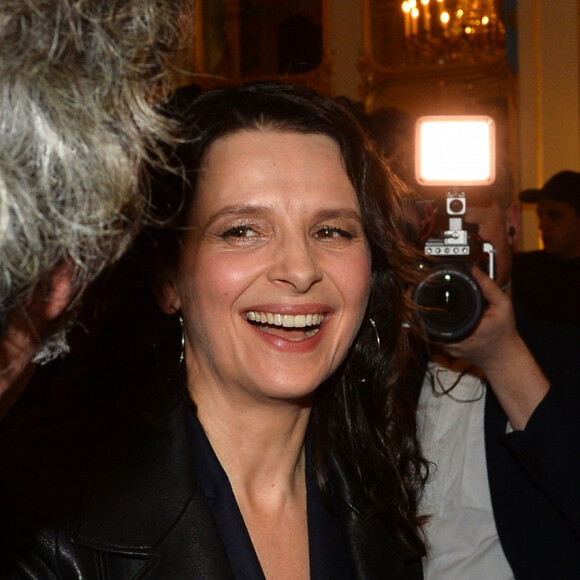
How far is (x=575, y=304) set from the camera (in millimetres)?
3328

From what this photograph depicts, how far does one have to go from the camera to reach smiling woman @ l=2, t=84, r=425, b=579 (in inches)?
52.2

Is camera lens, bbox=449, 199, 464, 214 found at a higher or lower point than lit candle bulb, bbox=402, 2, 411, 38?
lower

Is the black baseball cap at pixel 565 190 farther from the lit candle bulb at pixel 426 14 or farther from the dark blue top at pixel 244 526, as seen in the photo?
the lit candle bulb at pixel 426 14

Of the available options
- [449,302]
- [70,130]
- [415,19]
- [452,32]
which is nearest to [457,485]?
[449,302]

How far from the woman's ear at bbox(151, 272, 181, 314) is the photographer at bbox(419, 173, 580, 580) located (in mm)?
694

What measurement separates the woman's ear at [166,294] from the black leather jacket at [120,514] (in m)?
0.20

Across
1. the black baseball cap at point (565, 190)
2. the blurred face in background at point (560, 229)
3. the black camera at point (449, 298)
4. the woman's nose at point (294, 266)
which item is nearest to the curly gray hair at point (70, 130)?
the woman's nose at point (294, 266)

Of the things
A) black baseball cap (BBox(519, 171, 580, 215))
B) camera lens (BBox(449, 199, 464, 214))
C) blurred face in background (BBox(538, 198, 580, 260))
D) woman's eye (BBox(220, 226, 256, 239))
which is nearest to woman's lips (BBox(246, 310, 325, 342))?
woman's eye (BBox(220, 226, 256, 239))

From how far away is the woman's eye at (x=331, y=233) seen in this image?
57.2 inches

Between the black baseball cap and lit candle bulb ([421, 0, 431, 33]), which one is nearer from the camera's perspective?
the black baseball cap

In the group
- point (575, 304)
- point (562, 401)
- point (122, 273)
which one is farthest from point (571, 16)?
point (122, 273)

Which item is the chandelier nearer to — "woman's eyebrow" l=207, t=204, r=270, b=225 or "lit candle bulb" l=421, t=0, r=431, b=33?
"lit candle bulb" l=421, t=0, r=431, b=33

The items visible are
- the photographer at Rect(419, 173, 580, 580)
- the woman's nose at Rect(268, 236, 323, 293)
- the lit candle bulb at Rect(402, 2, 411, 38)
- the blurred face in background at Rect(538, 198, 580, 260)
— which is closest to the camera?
the woman's nose at Rect(268, 236, 323, 293)

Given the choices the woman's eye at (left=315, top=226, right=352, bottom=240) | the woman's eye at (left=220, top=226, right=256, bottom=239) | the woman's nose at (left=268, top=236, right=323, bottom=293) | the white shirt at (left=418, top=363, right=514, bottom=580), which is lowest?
the white shirt at (left=418, top=363, right=514, bottom=580)
